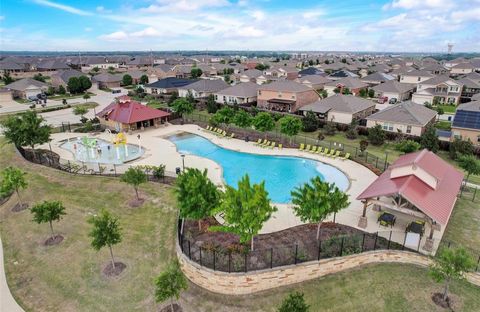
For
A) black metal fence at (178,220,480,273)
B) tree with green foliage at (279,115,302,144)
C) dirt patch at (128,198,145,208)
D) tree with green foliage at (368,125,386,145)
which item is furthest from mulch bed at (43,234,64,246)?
tree with green foliage at (368,125,386,145)

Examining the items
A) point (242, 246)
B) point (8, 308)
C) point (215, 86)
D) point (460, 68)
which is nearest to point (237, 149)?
point (242, 246)

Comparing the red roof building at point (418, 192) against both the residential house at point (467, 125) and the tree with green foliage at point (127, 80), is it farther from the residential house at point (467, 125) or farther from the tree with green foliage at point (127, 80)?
the tree with green foliage at point (127, 80)

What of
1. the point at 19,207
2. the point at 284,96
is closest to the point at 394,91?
the point at 284,96

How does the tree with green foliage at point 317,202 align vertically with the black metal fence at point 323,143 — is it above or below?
above

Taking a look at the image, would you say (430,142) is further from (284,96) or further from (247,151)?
(284,96)

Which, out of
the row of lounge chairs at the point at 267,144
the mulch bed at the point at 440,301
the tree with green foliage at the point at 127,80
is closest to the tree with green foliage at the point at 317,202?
the mulch bed at the point at 440,301
